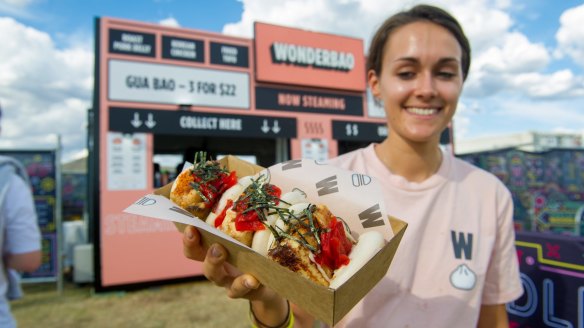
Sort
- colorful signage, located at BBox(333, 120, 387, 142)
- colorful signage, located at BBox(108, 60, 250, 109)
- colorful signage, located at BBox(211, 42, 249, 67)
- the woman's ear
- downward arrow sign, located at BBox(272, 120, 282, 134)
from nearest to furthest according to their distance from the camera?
the woman's ear
colorful signage, located at BBox(108, 60, 250, 109)
colorful signage, located at BBox(211, 42, 249, 67)
downward arrow sign, located at BBox(272, 120, 282, 134)
colorful signage, located at BBox(333, 120, 387, 142)

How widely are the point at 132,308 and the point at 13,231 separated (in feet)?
13.9

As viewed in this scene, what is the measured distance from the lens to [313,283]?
3.08 feet

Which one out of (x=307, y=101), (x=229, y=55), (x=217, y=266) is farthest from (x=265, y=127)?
(x=217, y=266)

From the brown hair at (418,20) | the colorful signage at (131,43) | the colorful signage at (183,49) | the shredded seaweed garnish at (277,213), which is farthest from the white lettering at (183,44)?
the shredded seaweed garnish at (277,213)

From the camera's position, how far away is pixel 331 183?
147cm

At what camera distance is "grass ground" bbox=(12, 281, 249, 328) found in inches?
196

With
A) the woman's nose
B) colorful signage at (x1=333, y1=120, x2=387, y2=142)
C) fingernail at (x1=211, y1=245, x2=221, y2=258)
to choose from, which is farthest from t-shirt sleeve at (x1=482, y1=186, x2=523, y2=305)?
colorful signage at (x1=333, y1=120, x2=387, y2=142)

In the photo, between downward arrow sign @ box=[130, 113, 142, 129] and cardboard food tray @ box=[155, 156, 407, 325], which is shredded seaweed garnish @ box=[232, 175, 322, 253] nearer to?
cardboard food tray @ box=[155, 156, 407, 325]

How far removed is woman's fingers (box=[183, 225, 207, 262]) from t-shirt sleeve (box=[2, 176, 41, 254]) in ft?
3.98

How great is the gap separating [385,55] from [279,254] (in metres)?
1.13

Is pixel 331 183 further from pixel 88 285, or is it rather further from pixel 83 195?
pixel 83 195

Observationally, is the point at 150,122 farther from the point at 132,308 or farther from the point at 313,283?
the point at 313,283

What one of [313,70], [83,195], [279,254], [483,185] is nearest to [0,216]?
[279,254]

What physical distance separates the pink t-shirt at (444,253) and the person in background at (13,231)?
71.5 inches
